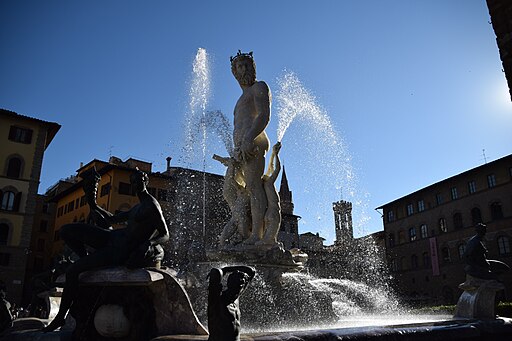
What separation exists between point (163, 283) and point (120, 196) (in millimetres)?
38243

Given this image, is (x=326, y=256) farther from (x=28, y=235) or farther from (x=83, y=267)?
(x=83, y=267)

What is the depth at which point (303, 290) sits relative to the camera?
677cm

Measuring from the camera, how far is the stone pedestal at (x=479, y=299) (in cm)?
607

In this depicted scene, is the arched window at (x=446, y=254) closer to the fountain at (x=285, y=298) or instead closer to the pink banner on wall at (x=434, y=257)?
the pink banner on wall at (x=434, y=257)

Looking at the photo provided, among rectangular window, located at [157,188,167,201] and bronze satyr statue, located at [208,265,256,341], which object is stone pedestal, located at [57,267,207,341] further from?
rectangular window, located at [157,188,167,201]

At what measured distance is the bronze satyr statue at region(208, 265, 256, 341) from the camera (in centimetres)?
304

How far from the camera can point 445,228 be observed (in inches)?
1842

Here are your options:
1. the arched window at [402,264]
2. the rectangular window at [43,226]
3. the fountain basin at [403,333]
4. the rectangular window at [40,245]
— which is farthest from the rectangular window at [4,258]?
the arched window at [402,264]

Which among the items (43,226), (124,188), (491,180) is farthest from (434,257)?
(43,226)

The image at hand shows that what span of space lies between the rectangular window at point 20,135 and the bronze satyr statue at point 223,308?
38.8 m

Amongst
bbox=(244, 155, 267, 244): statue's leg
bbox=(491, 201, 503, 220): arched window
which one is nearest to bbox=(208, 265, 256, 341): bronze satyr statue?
bbox=(244, 155, 267, 244): statue's leg

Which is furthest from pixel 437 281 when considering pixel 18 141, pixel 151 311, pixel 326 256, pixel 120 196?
pixel 151 311

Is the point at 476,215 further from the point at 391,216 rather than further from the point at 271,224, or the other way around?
the point at 271,224

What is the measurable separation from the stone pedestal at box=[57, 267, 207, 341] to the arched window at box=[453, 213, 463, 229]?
154 feet
